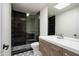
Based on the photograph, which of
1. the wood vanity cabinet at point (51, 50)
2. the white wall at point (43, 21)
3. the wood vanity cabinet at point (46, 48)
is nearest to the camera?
the wood vanity cabinet at point (51, 50)

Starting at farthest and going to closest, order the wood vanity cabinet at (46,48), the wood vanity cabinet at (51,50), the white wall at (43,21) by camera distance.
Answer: the white wall at (43,21) → the wood vanity cabinet at (46,48) → the wood vanity cabinet at (51,50)

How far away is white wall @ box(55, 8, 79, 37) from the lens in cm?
131

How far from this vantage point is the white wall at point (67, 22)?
1.31 metres

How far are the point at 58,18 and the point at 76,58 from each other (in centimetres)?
79

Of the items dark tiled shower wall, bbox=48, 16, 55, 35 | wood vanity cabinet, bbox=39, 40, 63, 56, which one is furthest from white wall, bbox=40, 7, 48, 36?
wood vanity cabinet, bbox=39, 40, 63, 56

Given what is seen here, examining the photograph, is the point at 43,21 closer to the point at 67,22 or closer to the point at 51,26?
the point at 51,26

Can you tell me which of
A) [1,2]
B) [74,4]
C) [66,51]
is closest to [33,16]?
[1,2]

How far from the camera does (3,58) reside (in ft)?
2.89

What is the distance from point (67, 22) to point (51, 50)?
1.83 feet

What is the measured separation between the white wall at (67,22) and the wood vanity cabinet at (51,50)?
338 millimetres

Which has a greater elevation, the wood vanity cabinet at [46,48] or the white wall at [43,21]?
the white wall at [43,21]

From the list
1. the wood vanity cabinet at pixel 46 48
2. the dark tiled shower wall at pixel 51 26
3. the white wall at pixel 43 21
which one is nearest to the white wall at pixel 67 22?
the dark tiled shower wall at pixel 51 26

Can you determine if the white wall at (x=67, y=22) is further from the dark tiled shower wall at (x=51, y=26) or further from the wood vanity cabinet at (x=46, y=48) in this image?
the wood vanity cabinet at (x=46, y=48)

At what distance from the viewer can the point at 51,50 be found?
1.25 metres
